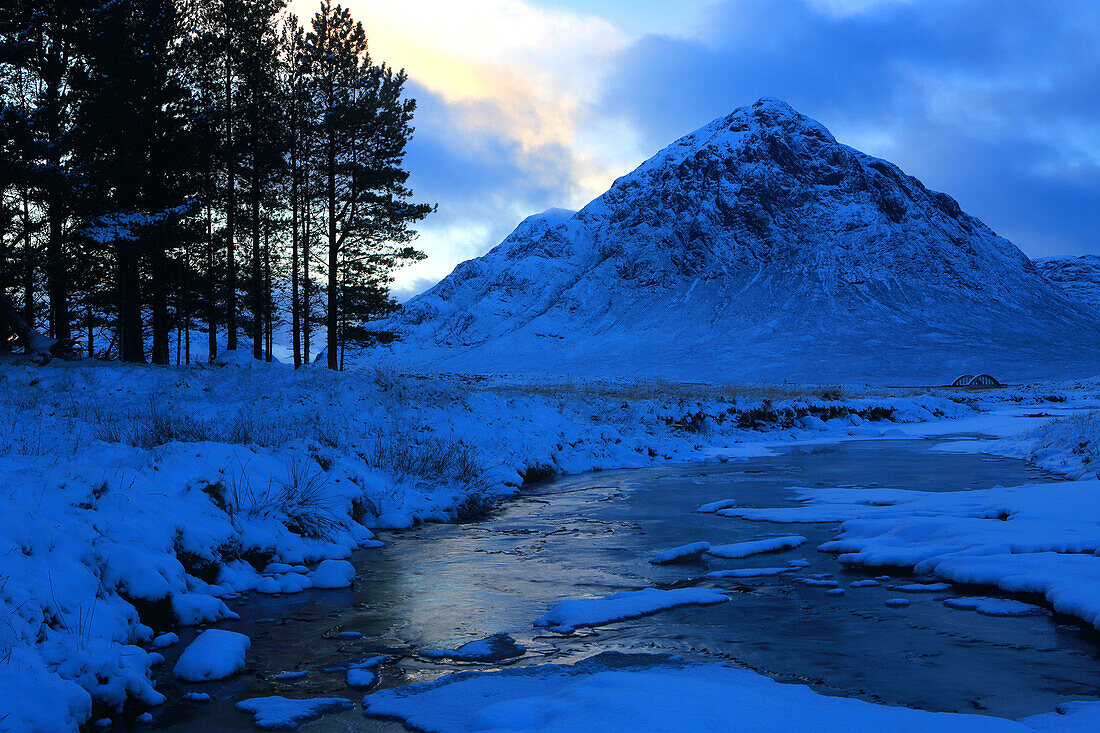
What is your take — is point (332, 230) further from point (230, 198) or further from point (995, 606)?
point (995, 606)

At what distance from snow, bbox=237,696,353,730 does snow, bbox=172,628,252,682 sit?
516mm

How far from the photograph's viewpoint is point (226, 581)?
21.1 feet

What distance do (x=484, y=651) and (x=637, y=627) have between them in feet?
3.81

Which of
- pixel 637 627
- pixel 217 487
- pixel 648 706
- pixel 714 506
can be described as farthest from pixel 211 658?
pixel 714 506

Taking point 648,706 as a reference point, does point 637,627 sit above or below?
below

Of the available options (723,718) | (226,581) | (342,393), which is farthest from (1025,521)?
(342,393)

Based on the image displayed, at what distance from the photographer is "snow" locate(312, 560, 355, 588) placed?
6645 millimetres

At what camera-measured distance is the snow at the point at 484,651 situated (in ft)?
15.5

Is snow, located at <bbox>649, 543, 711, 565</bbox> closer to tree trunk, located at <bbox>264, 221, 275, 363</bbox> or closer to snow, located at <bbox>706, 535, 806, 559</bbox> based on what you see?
snow, located at <bbox>706, 535, 806, 559</bbox>

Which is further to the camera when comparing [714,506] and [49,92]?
[49,92]

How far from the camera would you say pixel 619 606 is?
5.73 meters

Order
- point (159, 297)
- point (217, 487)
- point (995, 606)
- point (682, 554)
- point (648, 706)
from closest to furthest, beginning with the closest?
1. point (648, 706)
2. point (995, 606)
3. point (217, 487)
4. point (682, 554)
5. point (159, 297)

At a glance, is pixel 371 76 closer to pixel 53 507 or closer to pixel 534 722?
pixel 53 507

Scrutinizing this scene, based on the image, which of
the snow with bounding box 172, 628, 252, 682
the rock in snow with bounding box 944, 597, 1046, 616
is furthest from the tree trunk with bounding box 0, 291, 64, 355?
the rock in snow with bounding box 944, 597, 1046, 616
